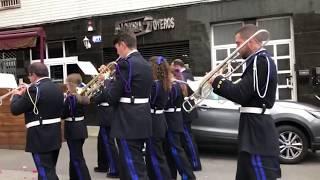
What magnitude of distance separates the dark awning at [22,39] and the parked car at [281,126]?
15.0ft

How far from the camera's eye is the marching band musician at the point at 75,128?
776 centimetres

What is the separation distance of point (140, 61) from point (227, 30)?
9.80 m

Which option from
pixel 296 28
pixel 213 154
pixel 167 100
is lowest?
pixel 213 154

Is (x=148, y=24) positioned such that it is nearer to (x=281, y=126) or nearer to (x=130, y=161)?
(x=281, y=126)

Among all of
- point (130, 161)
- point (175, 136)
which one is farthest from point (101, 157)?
point (130, 161)

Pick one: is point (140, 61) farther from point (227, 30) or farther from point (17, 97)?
point (227, 30)

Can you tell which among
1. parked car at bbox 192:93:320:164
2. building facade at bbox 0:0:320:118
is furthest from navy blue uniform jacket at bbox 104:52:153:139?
building facade at bbox 0:0:320:118

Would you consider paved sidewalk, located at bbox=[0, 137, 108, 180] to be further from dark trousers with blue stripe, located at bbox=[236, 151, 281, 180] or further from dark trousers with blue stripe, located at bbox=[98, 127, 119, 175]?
dark trousers with blue stripe, located at bbox=[236, 151, 281, 180]

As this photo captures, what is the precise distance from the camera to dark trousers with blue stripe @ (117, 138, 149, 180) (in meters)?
5.87

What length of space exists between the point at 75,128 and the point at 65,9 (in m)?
10.9

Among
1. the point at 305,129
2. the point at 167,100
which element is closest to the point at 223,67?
the point at 167,100

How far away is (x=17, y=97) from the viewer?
21.7ft

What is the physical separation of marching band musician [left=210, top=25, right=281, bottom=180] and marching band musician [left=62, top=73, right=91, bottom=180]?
3.14 meters

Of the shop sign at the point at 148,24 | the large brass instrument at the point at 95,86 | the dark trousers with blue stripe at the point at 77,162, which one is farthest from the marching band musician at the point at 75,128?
the shop sign at the point at 148,24
